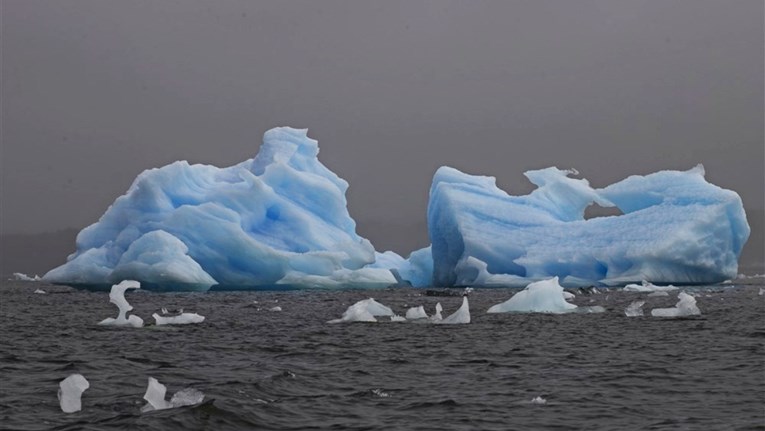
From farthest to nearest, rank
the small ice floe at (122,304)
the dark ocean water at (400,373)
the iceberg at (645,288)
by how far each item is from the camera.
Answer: the iceberg at (645,288) → the small ice floe at (122,304) → the dark ocean water at (400,373)

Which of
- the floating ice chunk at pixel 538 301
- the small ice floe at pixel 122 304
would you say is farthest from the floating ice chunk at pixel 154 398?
the floating ice chunk at pixel 538 301

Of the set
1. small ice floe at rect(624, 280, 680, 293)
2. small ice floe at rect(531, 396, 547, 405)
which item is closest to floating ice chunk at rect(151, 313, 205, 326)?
small ice floe at rect(531, 396, 547, 405)

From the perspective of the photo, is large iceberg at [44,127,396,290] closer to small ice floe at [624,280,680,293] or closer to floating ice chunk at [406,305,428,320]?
small ice floe at [624,280,680,293]

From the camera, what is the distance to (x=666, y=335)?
18297 mm

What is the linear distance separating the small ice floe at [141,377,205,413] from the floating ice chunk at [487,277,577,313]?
54.1 ft

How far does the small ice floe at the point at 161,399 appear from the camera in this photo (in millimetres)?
9523

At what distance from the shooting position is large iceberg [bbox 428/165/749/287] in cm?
3975

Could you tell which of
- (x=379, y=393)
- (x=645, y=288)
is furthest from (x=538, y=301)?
(x=379, y=393)

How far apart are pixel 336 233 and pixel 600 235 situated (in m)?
12.2

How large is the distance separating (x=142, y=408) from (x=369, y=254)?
32.9 meters

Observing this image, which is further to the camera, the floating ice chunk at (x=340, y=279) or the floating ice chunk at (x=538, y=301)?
the floating ice chunk at (x=340, y=279)

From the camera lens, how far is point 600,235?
41.7 metres

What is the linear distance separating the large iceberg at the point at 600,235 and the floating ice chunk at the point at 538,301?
14611 millimetres

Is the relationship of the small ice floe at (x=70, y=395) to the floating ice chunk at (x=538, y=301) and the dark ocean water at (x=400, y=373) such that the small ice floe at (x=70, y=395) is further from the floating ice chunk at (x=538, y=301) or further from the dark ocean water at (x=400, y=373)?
the floating ice chunk at (x=538, y=301)
